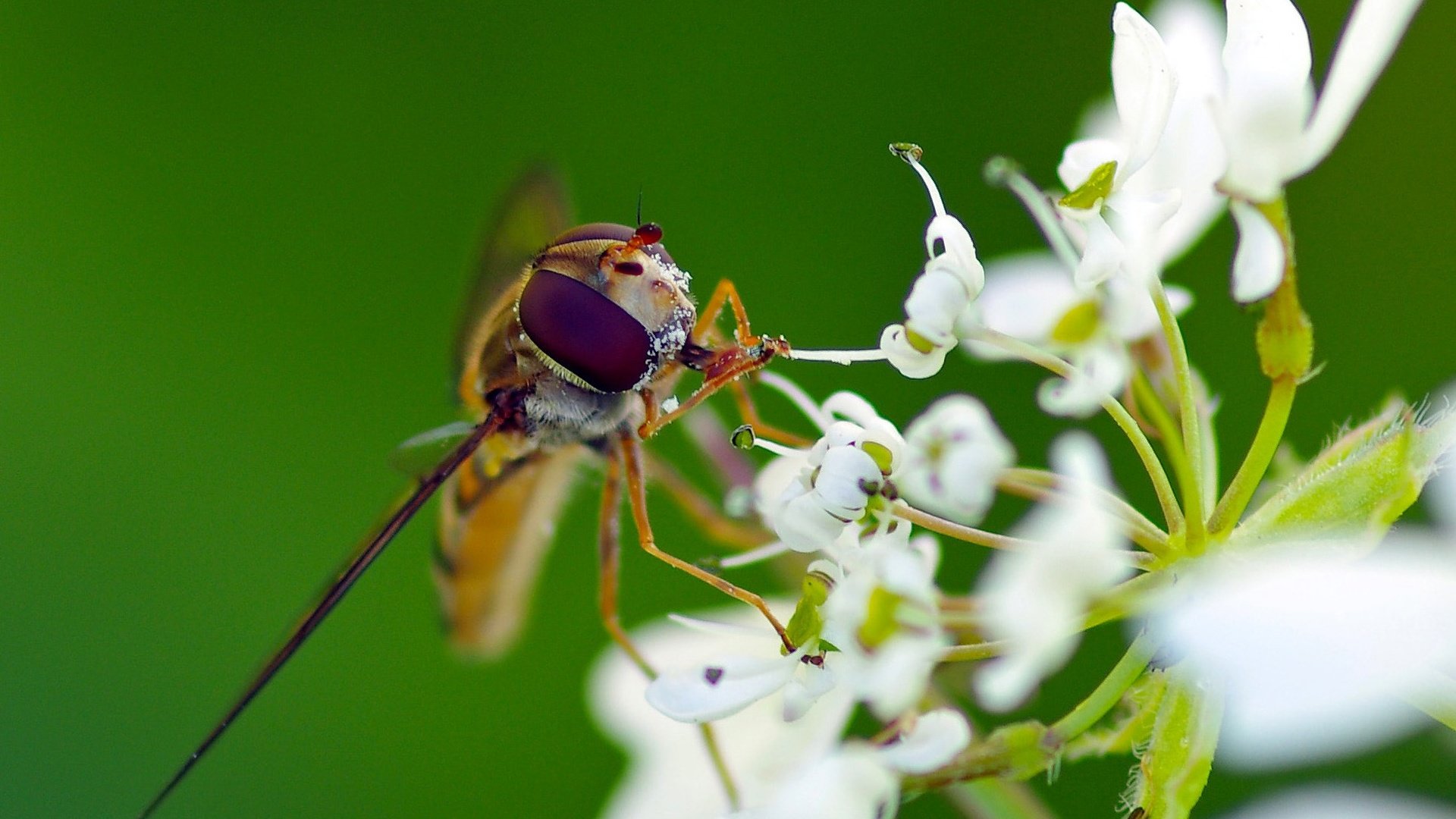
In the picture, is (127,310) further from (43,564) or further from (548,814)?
(548,814)

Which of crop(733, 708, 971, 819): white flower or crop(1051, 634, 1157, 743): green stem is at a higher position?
crop(1051, 634, 1157, 743): green stem

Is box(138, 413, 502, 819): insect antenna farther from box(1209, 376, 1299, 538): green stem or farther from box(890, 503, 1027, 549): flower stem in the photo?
box(1209, 376, 1299, 538): green stem

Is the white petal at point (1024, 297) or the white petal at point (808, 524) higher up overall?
the white petal at point (1024, 297)

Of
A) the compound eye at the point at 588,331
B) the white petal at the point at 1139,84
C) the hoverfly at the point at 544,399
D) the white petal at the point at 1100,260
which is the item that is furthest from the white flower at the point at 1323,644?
the compound eye at the point at 588,331

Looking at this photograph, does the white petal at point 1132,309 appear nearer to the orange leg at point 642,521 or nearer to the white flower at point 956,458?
the white flower at point 956,458

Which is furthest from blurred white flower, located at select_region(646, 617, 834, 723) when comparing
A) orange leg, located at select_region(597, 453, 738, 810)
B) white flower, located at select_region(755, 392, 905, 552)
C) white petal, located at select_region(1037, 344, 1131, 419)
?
orange leg, located at select_region(597, 453, 738, 810)

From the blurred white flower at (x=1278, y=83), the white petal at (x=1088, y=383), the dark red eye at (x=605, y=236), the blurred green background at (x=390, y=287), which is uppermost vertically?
the blurred green background at (x=390, y=287)

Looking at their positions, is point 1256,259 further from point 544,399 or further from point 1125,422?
point 544,399

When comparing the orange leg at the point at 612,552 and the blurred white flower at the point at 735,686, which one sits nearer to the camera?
the blurred white flower at the point at 735,686
